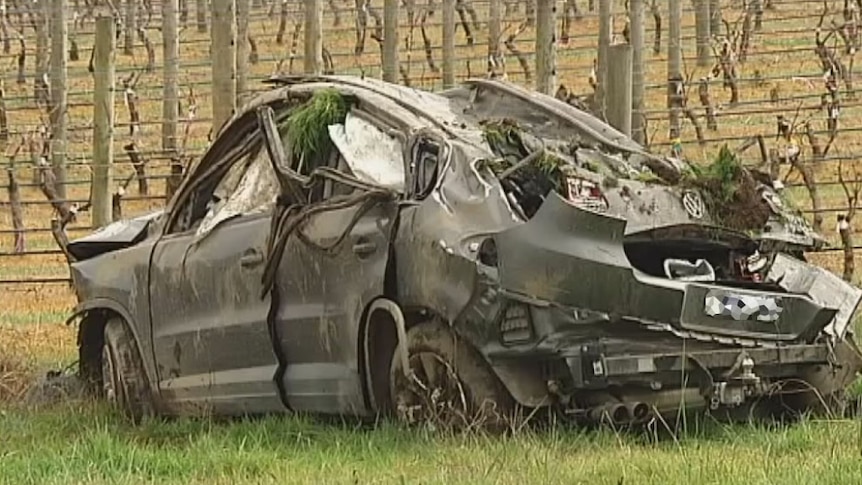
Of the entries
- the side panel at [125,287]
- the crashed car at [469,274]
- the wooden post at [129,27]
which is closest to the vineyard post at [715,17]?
the wooden post at [129,27]

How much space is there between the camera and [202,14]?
4019cm

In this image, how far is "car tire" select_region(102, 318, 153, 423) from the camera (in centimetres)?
873

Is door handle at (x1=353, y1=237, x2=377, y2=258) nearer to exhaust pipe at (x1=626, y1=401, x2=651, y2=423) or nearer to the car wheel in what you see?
the car wheel

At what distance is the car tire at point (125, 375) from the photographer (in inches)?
344

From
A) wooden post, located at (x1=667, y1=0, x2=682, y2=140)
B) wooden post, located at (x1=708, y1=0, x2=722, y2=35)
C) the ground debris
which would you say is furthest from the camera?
wooden post, located at (x1=708, y1=0, x2=722, y2=35)

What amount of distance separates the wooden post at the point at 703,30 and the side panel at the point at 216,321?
21.1m

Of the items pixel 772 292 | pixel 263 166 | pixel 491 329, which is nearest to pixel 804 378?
pixel 772 292

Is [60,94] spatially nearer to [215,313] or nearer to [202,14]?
[215,313]

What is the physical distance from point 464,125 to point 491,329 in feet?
4.39

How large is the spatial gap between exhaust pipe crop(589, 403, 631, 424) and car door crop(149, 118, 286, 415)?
1.76 m

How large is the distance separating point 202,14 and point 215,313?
108ft

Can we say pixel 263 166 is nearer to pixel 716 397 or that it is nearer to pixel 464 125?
pixel 464 125

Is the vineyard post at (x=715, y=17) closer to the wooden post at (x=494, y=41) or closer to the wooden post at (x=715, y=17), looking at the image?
the wooden post at (x=715, y=17)

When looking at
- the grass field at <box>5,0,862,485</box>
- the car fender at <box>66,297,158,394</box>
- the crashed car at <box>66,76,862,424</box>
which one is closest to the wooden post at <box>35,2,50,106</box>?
the grass field at <box>5,0,862,485</box>
